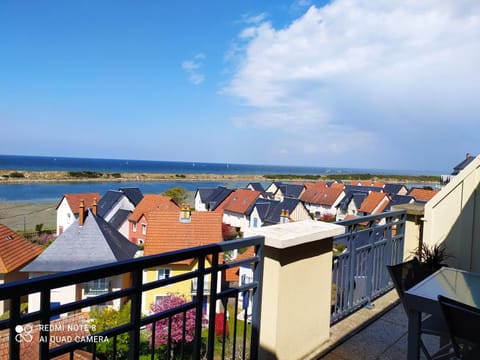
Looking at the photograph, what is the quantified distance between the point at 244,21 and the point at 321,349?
798 cm

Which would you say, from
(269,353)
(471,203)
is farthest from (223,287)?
(471,203)

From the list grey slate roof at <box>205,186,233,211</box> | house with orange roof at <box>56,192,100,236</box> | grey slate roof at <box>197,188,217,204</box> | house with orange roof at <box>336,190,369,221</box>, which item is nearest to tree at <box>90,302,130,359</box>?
house with orange roof at <box>56,192,100,236</box>

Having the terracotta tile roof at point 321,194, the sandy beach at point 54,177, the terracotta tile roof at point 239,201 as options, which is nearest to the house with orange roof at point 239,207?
the terracotta tile roof at point 239,201

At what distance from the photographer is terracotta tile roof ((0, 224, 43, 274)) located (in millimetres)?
10789

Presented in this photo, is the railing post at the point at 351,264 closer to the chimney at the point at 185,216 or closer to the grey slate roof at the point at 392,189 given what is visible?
Result: the chimney at the point at 185,216

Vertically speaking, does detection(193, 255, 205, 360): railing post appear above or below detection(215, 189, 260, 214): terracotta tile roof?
above

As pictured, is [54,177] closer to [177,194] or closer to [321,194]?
[177,194]

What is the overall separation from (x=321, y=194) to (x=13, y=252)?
31.0m

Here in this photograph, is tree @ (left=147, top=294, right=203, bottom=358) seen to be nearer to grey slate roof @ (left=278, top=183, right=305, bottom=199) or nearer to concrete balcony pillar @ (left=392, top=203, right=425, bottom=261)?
concrete balcony pillar @ (left=392, top=203, right=425, bottom=261)

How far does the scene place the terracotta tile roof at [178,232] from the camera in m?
12.4

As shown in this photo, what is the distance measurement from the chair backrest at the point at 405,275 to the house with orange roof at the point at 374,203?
2714cm

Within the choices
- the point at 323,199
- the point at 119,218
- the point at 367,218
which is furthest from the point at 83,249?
the point at 323,199

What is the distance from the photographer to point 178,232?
42.1 feet

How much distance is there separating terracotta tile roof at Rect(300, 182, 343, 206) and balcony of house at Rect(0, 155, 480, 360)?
31.5 m
